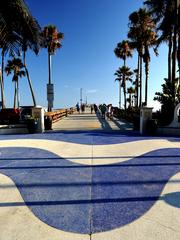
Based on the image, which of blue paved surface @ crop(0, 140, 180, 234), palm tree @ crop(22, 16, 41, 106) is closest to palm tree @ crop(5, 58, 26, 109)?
palm tree @ crop(22, 16, 41, 106)

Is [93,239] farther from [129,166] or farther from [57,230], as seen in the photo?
[129,166]

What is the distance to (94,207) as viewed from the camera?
15.7ft

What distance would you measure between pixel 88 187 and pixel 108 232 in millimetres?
1950

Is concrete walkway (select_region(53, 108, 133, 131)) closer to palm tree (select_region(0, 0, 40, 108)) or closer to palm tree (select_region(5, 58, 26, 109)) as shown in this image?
palm tree (select_region(0, 0, 40, 108))

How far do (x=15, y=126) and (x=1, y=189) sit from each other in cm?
1056

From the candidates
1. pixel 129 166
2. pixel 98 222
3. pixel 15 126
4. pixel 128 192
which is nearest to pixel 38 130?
pixel 15 126

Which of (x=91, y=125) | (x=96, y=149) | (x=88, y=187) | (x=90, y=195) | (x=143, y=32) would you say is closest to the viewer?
(x=90, y=195)

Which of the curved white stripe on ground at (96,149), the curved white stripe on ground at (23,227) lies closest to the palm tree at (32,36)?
the curved white stripe on ground at (96,149)

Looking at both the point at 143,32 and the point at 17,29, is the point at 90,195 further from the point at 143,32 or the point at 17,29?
the point at 143,32

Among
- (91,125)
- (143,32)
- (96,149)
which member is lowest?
(96,149)

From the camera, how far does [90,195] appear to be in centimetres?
536

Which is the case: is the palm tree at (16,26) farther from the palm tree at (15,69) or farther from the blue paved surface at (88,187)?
the palm tree at (15,69)

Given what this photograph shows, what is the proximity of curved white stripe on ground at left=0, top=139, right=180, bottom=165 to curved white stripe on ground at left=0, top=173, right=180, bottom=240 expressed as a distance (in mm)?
3579

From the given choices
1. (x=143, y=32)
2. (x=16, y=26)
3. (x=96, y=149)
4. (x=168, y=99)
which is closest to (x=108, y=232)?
(x=96, y=149)
